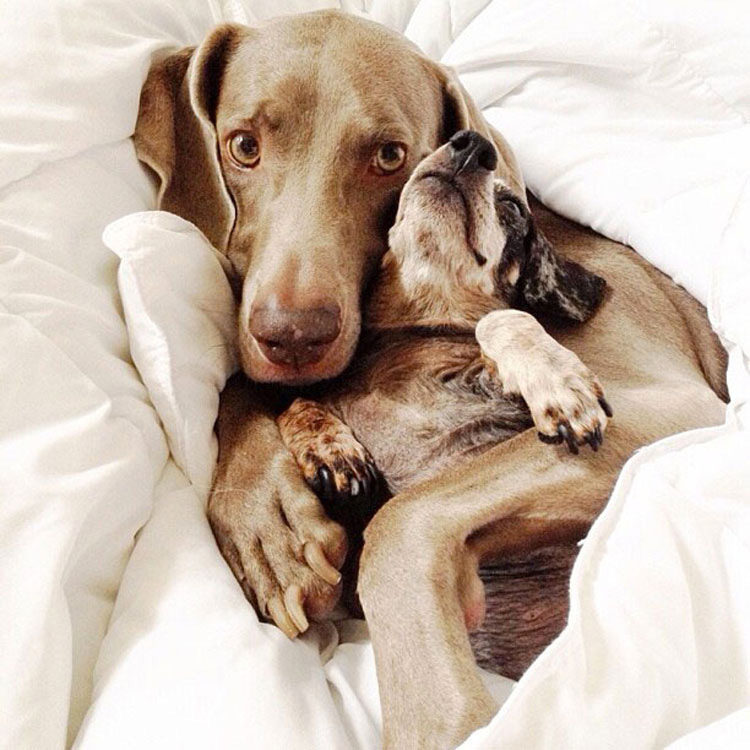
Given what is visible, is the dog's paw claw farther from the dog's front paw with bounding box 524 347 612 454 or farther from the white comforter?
the white comforter

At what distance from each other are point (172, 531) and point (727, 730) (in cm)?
75

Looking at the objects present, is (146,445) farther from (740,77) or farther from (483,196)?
(740,77)

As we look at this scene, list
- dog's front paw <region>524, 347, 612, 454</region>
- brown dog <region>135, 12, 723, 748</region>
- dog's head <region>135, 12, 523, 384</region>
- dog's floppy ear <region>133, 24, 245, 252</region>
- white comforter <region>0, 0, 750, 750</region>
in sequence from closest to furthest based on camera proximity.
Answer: white comforter <region>0, 0, 750, 750</region> < brown dog <region>135, 12, 723, 748</region> < dog's front paw <region>524, 347, 612, 454</region> < dog's head <region>135, 12, 523, 384</region> < dog's floppy ear <region>133, 24, 245, 252</region>

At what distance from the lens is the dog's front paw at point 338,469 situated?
135 cm

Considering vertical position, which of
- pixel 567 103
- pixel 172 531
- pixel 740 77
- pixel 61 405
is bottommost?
pixel 172 531

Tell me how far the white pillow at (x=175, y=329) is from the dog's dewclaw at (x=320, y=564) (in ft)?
0.74

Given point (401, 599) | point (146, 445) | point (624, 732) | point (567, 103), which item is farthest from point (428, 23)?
point (624, 732)

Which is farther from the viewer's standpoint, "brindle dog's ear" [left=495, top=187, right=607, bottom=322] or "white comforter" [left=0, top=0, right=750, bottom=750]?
"brindle dog's ear" [left=495, top=187, right=607, bottom=322]

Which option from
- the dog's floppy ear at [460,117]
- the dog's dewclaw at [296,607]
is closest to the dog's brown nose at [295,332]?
the dog's dewclaw at [296,607]

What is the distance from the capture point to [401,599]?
43.7 inches

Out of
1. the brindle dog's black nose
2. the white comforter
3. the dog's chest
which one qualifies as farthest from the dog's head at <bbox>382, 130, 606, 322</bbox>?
the white comforter

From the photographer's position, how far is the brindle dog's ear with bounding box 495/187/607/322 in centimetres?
158

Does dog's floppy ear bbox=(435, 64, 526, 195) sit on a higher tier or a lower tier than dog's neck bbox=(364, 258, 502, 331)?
higher

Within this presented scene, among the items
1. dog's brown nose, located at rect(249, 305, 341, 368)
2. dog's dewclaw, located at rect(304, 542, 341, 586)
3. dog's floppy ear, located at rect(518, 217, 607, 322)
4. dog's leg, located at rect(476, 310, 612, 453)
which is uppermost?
dog's leg, located at rect(476, 310, 612, 453)
